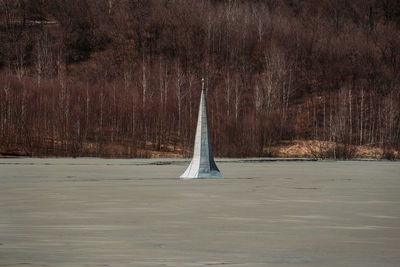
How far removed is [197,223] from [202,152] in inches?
514

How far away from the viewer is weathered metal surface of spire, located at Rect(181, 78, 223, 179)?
2734cm

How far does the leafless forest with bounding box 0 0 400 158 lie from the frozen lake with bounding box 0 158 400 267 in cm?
2910

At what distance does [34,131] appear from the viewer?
191 feet

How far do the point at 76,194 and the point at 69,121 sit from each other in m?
34.3

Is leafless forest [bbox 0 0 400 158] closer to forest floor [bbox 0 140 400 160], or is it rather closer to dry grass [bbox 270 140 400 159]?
forest floor [bbox 0 140 400 160]

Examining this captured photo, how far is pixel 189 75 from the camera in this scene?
3263 inches

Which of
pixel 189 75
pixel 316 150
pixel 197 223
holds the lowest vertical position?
pixel 197 223

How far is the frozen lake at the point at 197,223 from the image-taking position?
1023cm

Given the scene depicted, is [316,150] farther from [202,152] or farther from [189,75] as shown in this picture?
[202,152]

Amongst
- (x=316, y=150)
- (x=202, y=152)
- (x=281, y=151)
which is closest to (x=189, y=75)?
(x=281, y=151)

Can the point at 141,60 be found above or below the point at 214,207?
above

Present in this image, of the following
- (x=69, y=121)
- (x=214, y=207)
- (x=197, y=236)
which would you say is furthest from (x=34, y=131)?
(x=197, y=236)

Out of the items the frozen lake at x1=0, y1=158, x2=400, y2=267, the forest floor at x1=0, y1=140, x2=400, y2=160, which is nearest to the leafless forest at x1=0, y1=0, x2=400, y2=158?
the forest floor at x1=0, y1=140, x2=400, y2=160

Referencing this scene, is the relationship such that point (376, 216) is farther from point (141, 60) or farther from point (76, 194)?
point (141, 60)
